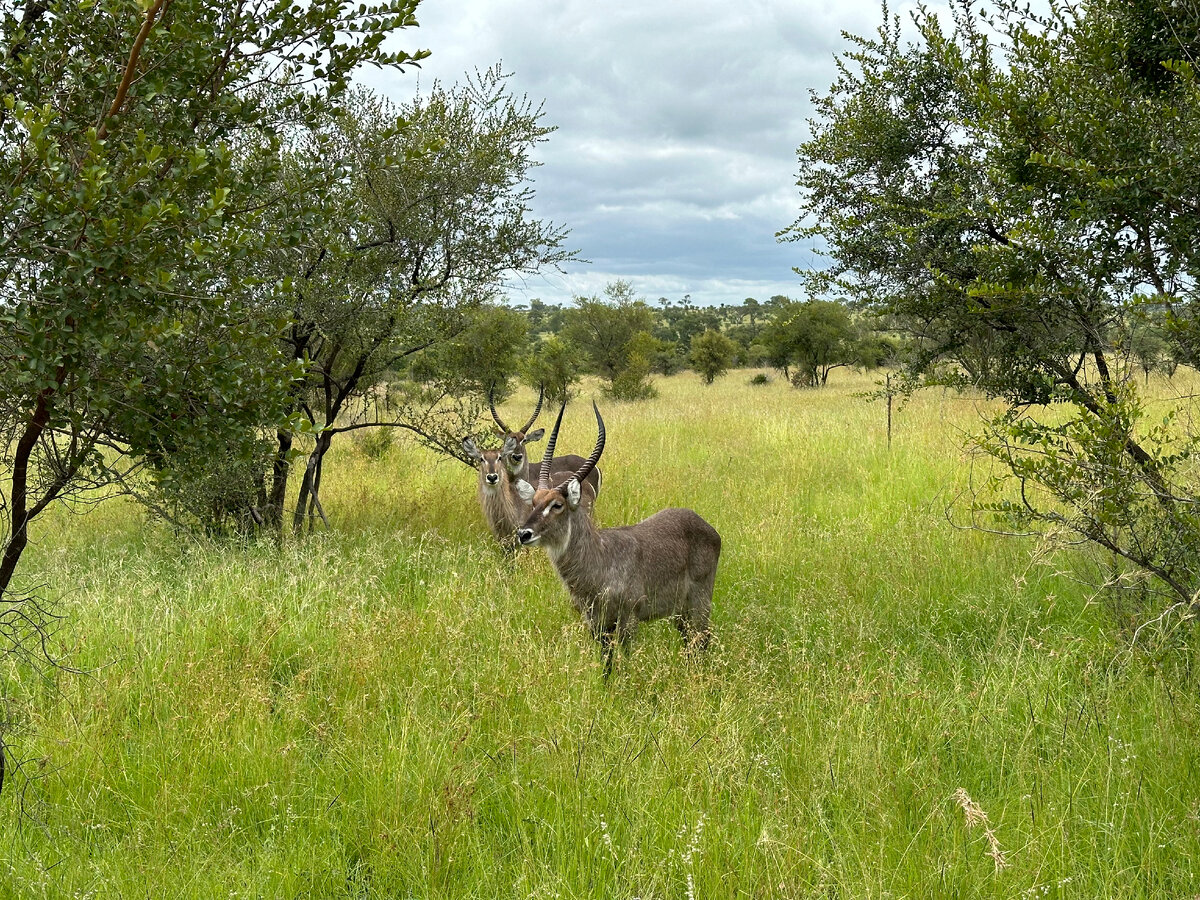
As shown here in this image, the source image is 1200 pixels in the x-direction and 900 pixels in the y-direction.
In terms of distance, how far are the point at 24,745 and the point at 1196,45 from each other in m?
6.98

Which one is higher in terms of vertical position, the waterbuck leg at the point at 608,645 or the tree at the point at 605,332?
the tree at the point at 605,332

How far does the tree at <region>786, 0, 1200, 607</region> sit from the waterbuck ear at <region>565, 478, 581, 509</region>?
101 inches

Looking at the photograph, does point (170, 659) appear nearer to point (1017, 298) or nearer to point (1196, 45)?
point (1017, 298)

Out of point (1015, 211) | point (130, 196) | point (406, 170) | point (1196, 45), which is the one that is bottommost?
point (130, 196)

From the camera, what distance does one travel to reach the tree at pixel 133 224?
2133 mm

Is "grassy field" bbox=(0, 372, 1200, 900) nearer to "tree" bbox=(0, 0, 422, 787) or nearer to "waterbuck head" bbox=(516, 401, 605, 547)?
"waterbuck head" bbox=(516, 401, 605, 547)

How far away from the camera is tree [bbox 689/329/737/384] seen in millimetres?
37469

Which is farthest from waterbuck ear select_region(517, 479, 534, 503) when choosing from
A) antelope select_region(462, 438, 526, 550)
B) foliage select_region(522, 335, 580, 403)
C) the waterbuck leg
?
foliage select_region(522, 335, 580, 403)

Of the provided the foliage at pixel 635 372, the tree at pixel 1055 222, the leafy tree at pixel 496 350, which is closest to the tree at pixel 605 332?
the foliage at pixel 635 372

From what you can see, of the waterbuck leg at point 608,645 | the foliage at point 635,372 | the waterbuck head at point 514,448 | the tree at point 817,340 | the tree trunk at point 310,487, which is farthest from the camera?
the tree at point 817,340

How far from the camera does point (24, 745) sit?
146 inches

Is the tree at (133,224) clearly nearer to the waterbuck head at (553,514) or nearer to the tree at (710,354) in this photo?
the waterbuck head at (553,514)

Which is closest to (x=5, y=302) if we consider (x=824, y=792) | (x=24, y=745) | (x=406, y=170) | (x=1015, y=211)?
(x=24, y=745)

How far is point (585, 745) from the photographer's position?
141 inches
